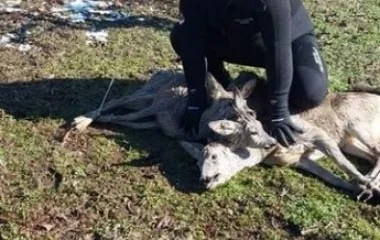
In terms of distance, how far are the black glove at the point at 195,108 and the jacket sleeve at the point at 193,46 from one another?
28 millimetres

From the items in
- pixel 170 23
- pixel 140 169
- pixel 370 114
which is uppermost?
pixel 370 114

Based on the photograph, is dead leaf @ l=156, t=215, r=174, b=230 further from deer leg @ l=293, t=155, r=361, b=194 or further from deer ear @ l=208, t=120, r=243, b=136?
deer leg @ l=293, t=155, r=361, b=194

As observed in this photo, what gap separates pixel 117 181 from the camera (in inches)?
201

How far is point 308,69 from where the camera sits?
5.52 meters

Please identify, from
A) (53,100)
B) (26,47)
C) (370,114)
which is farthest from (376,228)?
(26,47)

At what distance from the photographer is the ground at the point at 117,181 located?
4.71 meters

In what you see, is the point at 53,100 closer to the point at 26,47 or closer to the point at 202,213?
the point at 26,47

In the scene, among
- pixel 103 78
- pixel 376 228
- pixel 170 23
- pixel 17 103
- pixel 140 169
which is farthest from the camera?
pixel 170 23

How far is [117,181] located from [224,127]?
694 millimetres

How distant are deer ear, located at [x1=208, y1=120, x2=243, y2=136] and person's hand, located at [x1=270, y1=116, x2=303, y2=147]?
22 cm

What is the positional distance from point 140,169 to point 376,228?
4.66 ft

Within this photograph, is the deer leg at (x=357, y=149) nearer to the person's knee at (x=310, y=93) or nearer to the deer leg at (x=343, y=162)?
the deer leg at (x=343, y=162)

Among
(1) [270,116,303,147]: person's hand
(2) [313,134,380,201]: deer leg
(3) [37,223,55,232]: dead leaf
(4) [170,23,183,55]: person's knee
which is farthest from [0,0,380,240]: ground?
(4) [170,23,183,55]: person's knee

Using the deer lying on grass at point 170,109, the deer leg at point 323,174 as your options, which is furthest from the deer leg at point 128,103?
the deer leg at point 323,174
